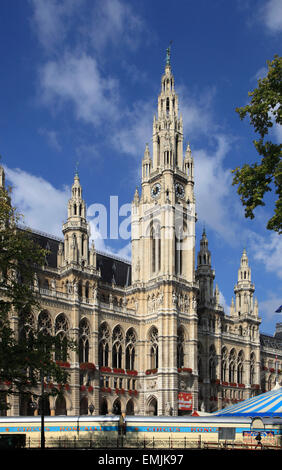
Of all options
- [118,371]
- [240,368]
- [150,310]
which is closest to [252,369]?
[240,368]

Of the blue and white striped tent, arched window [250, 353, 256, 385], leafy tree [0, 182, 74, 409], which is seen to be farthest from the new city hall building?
leafy tree [0, 182, 74, 409]

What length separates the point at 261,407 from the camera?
49094mm

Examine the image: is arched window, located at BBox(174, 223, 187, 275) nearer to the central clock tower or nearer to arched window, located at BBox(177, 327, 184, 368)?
the central clock tower

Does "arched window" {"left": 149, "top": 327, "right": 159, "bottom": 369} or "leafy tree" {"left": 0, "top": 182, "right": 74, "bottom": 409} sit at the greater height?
"leafy tree" {"left": 0, "top": 182, "right": 74, "bottom": 409}

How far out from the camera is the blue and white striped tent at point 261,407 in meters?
47.2

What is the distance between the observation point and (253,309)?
11138 centimetres

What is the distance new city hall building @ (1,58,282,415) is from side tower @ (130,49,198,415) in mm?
161

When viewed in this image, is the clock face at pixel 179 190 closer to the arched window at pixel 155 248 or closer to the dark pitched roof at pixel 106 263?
the arched window at pixel 155 248

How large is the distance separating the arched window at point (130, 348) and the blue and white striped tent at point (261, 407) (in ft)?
109

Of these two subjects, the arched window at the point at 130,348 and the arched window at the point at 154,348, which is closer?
the arched window at the point at 130,348

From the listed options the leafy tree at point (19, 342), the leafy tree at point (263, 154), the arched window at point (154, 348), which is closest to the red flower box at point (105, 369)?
the arched window at point (154, 348)

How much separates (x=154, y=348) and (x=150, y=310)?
5724mm

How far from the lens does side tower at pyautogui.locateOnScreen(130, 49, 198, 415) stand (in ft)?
273

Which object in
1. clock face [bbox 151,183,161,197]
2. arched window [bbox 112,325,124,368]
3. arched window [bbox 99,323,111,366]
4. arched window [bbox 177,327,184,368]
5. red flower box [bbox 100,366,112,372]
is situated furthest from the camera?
clock face [bbox 151,183,161,197]
